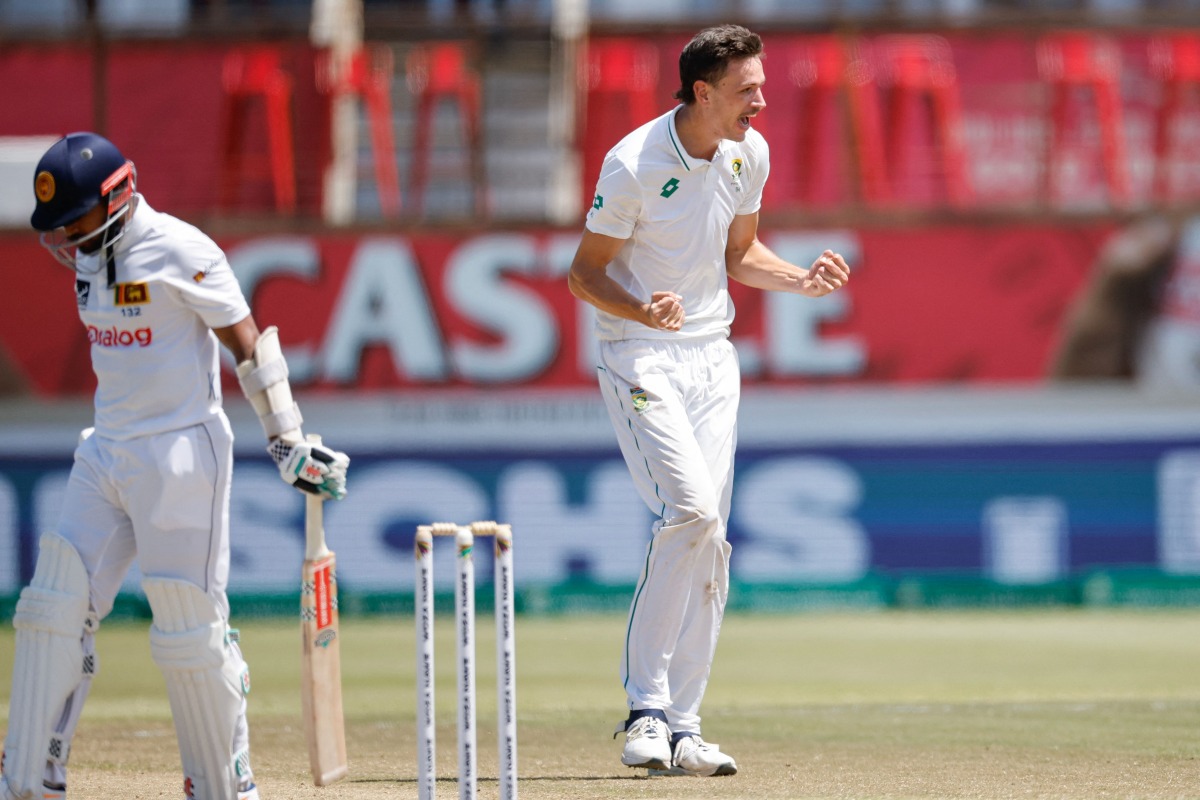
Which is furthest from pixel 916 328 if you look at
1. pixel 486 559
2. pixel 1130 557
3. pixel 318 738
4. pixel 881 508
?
pixel 318 738

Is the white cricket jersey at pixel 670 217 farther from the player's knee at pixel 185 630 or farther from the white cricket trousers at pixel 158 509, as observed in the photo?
the player's knee at pixel 185 630

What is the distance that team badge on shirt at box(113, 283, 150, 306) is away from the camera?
4.71 m

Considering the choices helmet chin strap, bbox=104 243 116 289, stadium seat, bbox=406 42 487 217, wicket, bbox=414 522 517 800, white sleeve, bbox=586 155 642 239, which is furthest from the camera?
stadium seat, bbox=406 42 487 217

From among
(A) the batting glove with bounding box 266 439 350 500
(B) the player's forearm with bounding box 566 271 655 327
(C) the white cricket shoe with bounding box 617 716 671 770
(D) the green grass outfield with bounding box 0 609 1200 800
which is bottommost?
(D) the green grass outfield with bounding box 0 609 1200 800

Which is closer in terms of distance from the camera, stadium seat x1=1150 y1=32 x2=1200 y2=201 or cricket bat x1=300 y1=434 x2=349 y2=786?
cricket bat x1=300 y1=434 x2=349 y2=786

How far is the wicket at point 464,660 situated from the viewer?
4.30 meters

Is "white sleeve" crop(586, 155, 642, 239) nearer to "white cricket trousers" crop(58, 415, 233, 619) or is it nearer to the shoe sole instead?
"white cricket trousers" crop(58, 415, 233, 619)

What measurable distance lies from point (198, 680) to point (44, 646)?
0.45 meters

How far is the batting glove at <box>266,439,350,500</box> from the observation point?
15.4 ft

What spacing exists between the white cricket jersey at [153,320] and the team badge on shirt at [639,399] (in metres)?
1.42

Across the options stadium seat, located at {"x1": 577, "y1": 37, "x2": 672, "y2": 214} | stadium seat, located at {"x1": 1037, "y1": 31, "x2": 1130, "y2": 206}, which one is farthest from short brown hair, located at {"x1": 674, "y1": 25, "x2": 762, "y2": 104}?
stadium seat, located at {"x1": 1037, "y1": 31, "x2": 1130, "y2": 206}

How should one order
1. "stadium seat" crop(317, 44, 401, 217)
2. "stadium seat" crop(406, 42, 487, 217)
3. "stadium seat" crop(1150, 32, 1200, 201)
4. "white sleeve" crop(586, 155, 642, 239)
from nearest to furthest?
"white sleeve" crop(586, 155, 642, 239) → "stadium seat" crop(1150, 32, 1200, 201) → "stadium seat" crop(406, 42, 487, 217) → "stadium seat" crop(317, 44, 401, 217)

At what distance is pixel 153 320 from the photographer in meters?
4.72

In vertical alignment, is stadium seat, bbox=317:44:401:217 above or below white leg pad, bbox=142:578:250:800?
above
